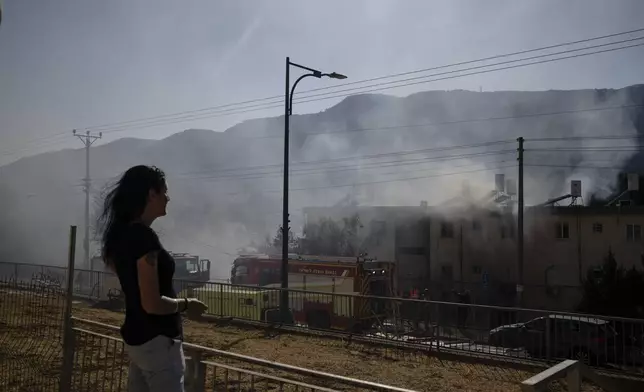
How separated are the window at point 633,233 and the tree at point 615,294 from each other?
20.3 ft

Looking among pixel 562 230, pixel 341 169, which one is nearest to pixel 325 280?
pixel 562 230

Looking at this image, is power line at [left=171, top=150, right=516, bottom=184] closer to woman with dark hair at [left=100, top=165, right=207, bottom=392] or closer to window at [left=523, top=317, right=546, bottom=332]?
window at [left=523, top=317, right=546, bottom=332]

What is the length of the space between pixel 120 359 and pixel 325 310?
11.3 meters

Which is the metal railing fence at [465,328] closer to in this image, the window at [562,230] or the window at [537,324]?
the window at [537,324]

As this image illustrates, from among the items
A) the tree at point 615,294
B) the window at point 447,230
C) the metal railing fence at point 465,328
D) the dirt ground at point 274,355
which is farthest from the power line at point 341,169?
the dirt ground at point 274,355

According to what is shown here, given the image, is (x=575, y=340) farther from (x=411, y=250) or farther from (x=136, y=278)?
(x=411, y=250)

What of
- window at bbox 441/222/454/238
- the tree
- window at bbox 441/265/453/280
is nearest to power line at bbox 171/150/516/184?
window at bbox 441/222/454/238

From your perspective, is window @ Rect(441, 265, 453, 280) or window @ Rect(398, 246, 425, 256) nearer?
window @ Rect(441, 265, 453, 280)

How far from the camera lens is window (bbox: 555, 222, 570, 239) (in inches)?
1374

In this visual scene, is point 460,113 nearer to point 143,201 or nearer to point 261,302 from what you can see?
point 261,302

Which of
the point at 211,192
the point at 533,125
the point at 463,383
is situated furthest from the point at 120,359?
the point at 533,125

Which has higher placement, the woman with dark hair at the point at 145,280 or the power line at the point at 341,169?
the power line at the point at 341,169

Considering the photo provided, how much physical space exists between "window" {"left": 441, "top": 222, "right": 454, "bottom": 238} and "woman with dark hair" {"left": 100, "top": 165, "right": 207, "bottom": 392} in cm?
3851

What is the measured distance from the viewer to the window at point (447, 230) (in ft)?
132
